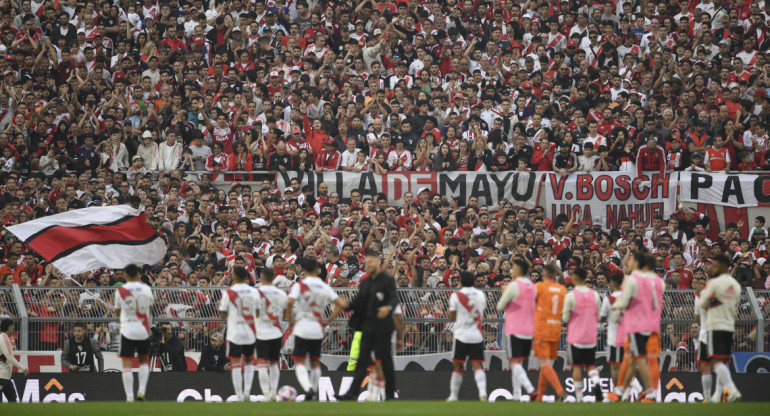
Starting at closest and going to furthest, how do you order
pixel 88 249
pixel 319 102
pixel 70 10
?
pixel 88 249
pixel 319 102
pixel 70 10

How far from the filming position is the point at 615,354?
55.3 feet

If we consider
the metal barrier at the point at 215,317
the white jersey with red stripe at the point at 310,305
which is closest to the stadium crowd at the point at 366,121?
the metal barrier at the point at 215,317

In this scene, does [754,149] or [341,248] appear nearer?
[341,248]

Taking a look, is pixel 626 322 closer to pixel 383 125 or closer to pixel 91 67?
pixel 383 125

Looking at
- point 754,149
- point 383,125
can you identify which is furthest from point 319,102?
point 754,149

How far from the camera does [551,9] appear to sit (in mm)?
29688

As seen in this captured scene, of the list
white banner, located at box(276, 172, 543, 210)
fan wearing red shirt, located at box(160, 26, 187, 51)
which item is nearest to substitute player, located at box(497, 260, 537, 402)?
white banner, located at box(276, 172, 543, 210)

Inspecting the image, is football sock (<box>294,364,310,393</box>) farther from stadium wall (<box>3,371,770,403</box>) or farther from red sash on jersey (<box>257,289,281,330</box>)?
stadium wall (<box>3,371,770,403</box>)

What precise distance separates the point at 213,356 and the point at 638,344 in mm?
7956

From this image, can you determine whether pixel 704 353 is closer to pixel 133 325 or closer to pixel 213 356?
pixel 133 325

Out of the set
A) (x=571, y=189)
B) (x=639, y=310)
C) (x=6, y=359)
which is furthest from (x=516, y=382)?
(x=571, y=189)

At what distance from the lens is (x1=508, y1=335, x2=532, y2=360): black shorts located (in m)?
15.9

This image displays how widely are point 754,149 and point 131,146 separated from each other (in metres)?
14.5

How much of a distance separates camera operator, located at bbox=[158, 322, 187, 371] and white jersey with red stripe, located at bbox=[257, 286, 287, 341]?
4.32 meters
